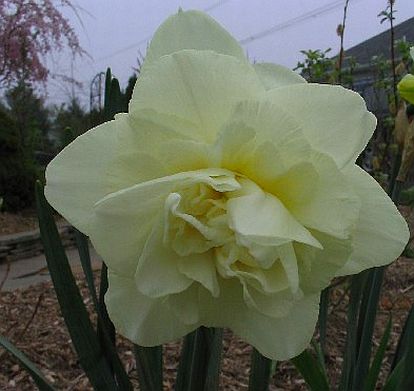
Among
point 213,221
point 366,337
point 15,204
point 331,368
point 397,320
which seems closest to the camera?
point 213,221

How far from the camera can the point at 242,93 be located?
46 centimetres

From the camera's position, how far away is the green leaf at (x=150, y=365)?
696 millimetres

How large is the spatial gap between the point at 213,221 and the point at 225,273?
0.13 ft

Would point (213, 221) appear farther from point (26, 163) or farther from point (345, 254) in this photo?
point (26, 163)

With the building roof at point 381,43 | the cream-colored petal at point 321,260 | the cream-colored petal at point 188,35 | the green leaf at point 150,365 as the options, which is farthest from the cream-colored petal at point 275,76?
the building roof at point 381,43

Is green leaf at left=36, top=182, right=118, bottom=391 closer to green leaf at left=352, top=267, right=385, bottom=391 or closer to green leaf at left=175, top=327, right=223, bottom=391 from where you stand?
green leaf at left=175, top=327, right=223, bottom=391

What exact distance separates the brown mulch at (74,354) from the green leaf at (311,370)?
2.59 ft

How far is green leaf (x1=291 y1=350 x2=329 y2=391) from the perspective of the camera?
75 cm

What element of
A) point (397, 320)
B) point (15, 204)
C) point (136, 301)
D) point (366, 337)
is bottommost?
point (15, 204)

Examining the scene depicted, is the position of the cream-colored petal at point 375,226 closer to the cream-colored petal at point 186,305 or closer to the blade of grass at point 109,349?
the cream-colored petal at point 186,305

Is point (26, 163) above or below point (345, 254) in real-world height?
below

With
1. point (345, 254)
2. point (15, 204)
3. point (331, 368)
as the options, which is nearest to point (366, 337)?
point (345, 254)

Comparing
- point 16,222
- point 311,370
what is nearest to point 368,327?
point 311,370

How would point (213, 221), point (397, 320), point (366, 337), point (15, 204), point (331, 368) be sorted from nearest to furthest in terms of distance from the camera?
point (213, 221)
point (366, 337)
point (331, 368)
point (397, 320)
point (15, 204)
